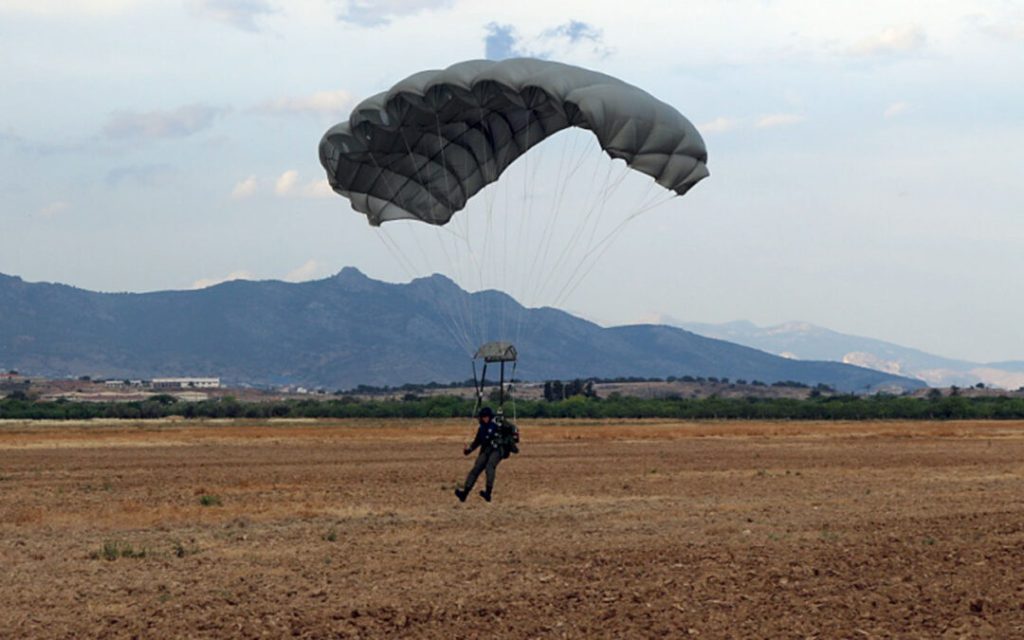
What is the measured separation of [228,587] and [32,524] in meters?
7.25

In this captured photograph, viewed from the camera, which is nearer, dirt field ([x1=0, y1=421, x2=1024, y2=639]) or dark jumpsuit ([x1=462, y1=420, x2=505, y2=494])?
dirt field ([x1=0, y1=421, x2=1024, y2=639])

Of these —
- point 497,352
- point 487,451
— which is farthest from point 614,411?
point 487,451

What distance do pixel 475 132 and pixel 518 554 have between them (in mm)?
11440

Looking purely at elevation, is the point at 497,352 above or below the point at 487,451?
above

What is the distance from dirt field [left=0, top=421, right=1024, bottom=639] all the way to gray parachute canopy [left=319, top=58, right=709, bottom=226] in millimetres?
5822

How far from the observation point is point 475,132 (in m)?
25.8

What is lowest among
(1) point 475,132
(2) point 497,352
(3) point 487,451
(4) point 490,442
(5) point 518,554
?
(5) point 518,554

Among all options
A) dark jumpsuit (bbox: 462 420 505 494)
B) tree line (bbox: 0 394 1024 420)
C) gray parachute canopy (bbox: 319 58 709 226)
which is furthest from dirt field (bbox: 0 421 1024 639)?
tree line (bbox: 0 394 1024 420)

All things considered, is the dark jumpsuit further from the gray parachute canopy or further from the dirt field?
the gray parachute canopy

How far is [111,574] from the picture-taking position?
15.2 metres

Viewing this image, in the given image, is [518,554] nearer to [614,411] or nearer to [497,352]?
[497,352]

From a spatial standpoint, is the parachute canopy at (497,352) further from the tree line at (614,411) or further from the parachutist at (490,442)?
the tree line at (614,411)

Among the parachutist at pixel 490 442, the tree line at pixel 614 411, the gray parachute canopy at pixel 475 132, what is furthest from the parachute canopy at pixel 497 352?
the tree line at pixel 614 411

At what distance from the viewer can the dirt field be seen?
1247 centimetres
